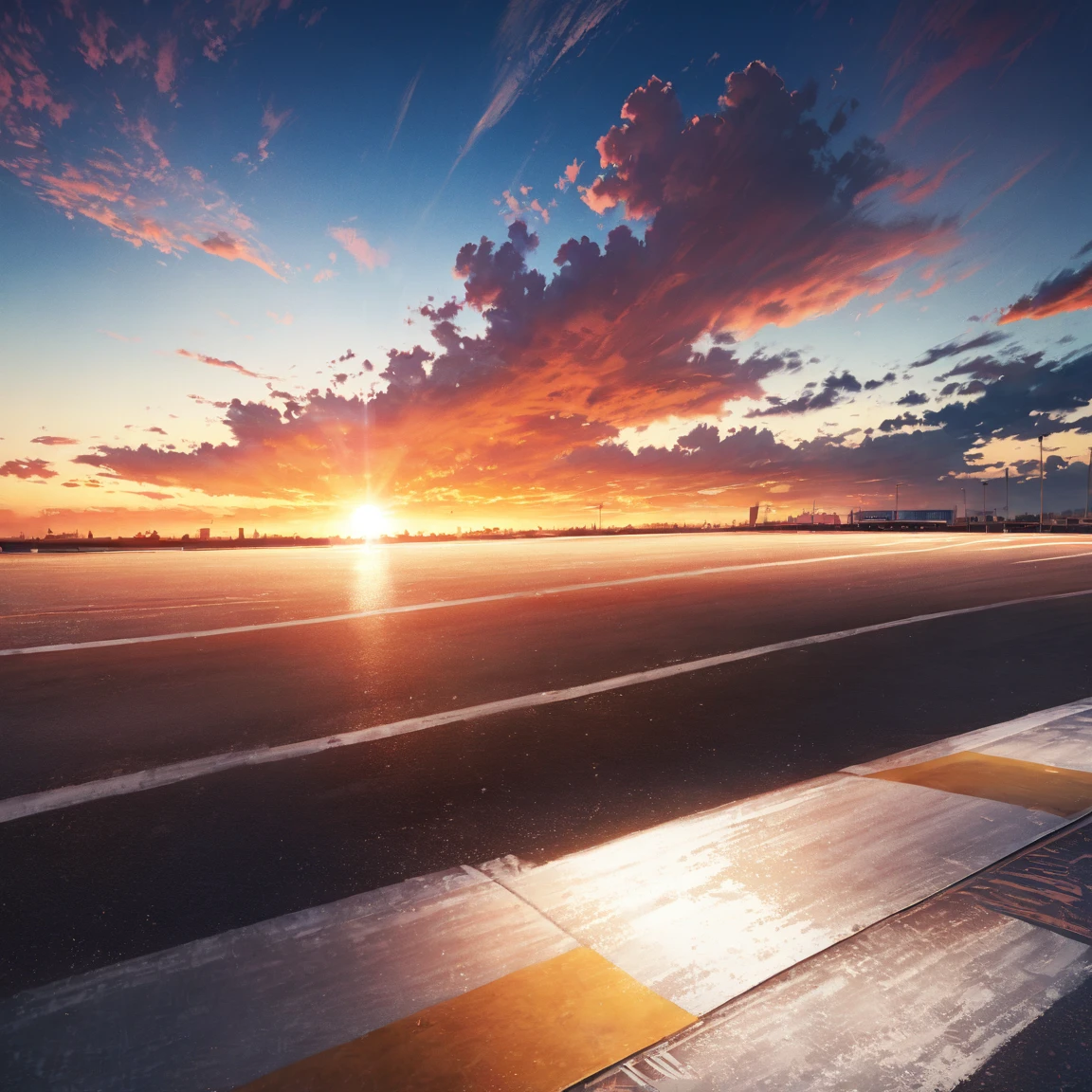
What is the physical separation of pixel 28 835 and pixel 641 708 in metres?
3.86

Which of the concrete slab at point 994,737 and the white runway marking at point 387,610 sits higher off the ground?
the white runway marking at point 387,610

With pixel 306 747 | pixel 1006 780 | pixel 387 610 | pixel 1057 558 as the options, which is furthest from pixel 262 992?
pixel 1057 558

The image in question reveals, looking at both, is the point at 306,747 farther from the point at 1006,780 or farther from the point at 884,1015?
the point at 1006,780

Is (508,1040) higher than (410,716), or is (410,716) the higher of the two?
(410,716)

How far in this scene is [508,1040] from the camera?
1850mm

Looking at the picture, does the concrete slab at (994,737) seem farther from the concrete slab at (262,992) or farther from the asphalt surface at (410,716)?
the concrete slab at (262,992)

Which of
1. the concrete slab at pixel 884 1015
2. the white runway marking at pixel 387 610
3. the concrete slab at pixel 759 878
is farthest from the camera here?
the white runway marking at pixel 387 610

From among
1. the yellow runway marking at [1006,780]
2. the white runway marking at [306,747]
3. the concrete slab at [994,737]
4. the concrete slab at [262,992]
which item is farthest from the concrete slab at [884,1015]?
the white runway marking at [306,747]

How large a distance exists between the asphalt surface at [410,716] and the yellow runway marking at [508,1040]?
804mm

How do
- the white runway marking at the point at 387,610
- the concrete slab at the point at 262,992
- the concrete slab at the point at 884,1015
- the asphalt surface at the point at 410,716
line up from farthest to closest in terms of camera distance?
the white runway marking at the point at 387,610 < the asphalt surface at the point at 410,716 < the concrete slab at the point at 262,992 < the concrete slab at the point at 884,1015

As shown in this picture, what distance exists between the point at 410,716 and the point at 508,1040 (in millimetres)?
3441

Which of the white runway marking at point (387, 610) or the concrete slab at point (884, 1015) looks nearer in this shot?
the concrete slab at point (884, 1015)

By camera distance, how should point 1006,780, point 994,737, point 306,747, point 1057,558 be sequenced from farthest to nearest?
point 1057,558 < point 994,737 < point 306,747 < point 1006,780

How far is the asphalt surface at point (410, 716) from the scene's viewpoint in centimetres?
277
